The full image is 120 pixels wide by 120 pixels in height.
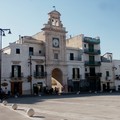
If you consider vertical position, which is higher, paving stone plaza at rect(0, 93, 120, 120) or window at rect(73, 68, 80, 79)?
window at rect(73, 68, 80, 79)

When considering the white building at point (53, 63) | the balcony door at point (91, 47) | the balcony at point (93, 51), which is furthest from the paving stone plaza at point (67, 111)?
the balcony door at point (91, 47)

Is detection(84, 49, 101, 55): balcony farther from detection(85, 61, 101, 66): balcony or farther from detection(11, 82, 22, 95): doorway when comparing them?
detection(11, 82, 22, 95): doorway

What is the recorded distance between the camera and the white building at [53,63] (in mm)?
50844

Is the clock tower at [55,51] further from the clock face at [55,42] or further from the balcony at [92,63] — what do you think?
the balcony at [92,63]

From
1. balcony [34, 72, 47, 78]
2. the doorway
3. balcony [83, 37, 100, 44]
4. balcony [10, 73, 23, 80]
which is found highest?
balcony [83, 37, 100, 44]

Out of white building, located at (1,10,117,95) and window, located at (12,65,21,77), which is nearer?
window, located at (12,65,21,77)

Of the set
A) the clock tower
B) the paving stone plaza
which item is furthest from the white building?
the paving stone plaza

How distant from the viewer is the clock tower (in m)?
55.1

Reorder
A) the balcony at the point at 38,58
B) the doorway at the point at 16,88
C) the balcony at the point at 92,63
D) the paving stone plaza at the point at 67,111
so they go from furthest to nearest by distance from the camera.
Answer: the balcony at the point at 92,63 → the balcony at the point at 38,58 → the doorway at the point at 16,88 → the paving stone plaza at the point at 67,111

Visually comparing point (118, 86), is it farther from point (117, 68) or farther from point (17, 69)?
point (17, 69)

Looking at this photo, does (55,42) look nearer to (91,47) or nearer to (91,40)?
(91,40)

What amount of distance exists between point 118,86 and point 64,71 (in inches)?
647

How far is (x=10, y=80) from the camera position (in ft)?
163

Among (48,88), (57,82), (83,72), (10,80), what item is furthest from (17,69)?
(83,72)
